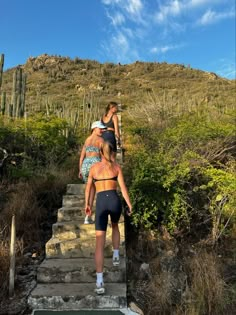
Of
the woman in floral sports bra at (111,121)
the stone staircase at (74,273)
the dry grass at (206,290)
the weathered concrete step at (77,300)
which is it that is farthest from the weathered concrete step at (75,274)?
the woman in floral sports bra at (111,121)

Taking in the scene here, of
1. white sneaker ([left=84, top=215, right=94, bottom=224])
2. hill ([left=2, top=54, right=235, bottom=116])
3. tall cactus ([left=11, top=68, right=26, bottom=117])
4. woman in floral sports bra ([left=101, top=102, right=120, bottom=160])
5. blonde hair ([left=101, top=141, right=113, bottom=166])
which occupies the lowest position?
white sneaker ([left=84, top=215, right=94, bottom=224])

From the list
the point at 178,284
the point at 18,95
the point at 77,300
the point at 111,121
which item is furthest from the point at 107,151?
the point at 18,95

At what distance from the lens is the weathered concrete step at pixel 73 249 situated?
5867 millimetres

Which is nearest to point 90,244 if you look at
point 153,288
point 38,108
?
point 153,288

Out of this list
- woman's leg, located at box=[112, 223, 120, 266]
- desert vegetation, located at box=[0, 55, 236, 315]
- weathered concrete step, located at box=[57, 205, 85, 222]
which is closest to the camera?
desert vegetation, located at box=[0, 55, 236, 315]

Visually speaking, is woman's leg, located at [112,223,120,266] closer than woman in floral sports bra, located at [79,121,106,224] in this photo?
Yes

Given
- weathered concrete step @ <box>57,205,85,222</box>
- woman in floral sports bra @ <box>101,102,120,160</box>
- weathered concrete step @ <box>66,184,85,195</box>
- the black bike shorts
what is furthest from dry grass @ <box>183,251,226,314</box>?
woman in floral sports bra @ <box>101,102,120,160</box>

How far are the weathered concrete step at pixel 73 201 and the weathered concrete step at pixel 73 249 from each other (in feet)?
4.89

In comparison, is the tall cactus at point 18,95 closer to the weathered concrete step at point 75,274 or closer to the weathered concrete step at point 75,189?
the weathered concrete step at point 75,189

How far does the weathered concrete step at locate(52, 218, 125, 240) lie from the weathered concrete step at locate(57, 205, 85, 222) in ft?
1.41

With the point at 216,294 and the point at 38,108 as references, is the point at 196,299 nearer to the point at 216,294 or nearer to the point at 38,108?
the point at 216,294

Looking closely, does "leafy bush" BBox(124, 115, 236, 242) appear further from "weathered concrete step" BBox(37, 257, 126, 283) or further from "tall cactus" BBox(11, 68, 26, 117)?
"tall cactus" BBox(11, 68, 26, 117)

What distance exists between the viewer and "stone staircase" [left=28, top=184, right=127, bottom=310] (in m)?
4.75

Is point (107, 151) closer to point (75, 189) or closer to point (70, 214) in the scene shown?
point (70, 214)
